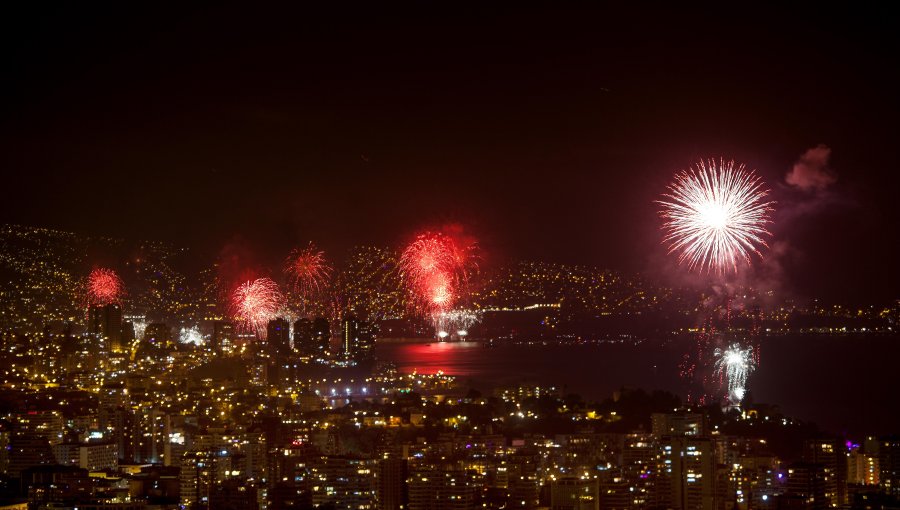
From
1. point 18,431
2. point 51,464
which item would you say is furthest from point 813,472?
point 18,431

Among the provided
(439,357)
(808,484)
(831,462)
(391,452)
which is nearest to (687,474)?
(808,484)

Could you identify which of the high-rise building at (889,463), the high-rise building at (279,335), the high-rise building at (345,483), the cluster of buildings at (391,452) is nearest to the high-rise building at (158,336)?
the high-rise building at (279,335)

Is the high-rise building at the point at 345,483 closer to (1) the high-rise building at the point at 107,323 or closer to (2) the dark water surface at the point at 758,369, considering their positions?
(2) the dark water surface at the point at 758,369

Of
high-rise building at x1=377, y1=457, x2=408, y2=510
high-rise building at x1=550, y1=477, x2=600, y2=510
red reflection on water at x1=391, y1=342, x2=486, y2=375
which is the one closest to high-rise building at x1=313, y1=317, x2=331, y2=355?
red reflection on water at x1=391, y1=342, x2=486, y2=375

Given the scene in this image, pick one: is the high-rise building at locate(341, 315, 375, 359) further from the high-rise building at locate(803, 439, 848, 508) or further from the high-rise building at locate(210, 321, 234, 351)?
the high-rise building at locate(803, 439, 848, 508)

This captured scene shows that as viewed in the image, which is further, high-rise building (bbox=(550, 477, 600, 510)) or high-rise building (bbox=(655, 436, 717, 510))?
high-rise building (bbox=(655, 436, 717, 510))
